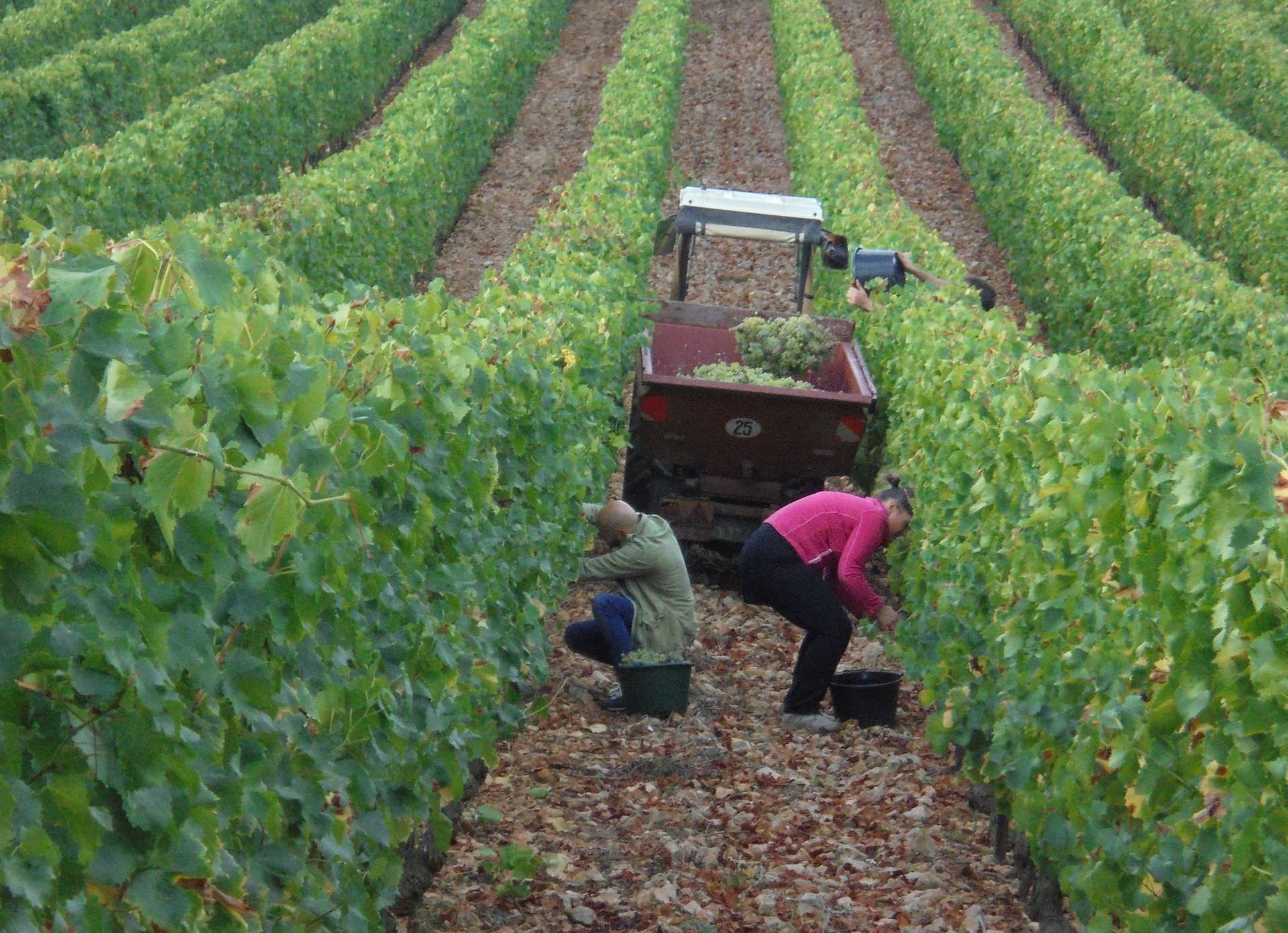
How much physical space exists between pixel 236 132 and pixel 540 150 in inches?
256

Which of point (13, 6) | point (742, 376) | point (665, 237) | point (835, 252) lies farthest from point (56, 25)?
point (742, 376)

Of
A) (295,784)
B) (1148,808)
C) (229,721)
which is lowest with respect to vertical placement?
(1148,808)

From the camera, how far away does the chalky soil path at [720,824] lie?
6293 mm

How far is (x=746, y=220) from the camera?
47.6ft

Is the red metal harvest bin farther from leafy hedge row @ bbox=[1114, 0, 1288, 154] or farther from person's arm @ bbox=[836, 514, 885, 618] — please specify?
leafy hedge row @ bbox=[1114, 0, 1288, 154]

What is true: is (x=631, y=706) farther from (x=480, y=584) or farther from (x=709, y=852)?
(x=480, y=584)

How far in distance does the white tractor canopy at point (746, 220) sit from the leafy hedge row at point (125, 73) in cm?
1349

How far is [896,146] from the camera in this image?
27312 millimetres

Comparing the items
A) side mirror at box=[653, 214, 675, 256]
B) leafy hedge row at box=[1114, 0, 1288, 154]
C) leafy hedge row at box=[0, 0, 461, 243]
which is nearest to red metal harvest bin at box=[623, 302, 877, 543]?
side mirror at box=[653, 214, 675, 256]

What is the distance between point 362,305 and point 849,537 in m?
4.10

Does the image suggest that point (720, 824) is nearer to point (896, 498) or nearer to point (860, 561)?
point (860, 561)

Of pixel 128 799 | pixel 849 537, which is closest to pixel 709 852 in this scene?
pixel 849 537

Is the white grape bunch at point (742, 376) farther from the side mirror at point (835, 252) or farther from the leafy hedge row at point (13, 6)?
the leafy hedge row at point (13, 6)

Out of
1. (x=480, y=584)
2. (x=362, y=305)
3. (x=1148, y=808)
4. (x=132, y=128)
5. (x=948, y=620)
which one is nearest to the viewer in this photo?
(x=1148, y=808)
